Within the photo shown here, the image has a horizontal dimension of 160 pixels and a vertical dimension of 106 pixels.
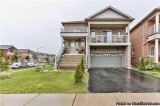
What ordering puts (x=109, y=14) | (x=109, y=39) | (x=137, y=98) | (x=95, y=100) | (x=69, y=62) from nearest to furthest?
(x=95, y=100) → (x=137, y=98) → (x=69, y=62) → (x=109, y=14) → (x=109, y=39)

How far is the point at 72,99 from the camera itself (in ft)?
22.2

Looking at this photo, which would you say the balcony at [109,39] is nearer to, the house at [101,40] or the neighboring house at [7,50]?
the house at [101,40]

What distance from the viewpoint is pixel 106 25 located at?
23.9 metres

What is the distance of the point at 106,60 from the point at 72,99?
18.7 metres

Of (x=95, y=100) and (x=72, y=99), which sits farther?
(x=72, y=99)

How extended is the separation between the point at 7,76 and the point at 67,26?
13.8m

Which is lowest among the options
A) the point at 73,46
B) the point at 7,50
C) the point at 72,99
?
the point at 72,99

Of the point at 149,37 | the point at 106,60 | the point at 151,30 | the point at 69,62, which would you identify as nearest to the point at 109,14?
the point at 151,30

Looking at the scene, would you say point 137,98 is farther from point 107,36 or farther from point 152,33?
point 107,36

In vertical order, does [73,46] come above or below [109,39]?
below

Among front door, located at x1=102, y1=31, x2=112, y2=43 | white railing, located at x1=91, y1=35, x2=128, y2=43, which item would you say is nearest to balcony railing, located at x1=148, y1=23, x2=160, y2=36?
white railing, located at x1=91, y1=35, x2=128, y2=43

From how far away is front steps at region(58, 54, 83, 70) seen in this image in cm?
1994

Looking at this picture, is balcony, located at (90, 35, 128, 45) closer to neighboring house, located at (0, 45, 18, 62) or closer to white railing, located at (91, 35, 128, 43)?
white railing, located at (91, 35, 128, 43)

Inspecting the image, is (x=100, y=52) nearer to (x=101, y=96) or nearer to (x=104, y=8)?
(x=104, y=8)
